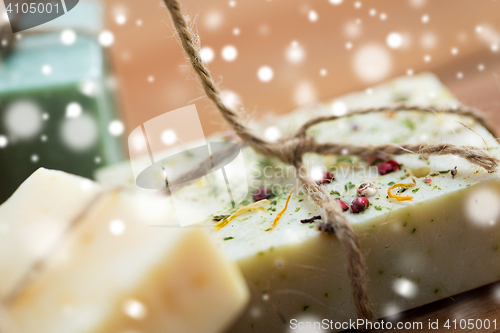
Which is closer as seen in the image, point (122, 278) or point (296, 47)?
point (122, 278)

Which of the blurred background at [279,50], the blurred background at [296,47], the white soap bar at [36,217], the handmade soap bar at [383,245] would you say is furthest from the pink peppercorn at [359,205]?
the blurred background at [296,47]

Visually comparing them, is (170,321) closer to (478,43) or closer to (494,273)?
(494,273)

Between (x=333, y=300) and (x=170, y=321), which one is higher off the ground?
(x=170, y=321)

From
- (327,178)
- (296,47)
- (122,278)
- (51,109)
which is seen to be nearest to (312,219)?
(327,178)

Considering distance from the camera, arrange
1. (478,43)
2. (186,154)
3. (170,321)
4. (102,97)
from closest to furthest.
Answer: (170,321) < (186,154) < (102,97) < (478,43)

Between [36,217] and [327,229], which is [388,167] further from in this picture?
[36,217]

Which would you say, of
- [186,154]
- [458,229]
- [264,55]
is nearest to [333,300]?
[458,229]

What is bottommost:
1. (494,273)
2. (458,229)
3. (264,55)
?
(494,273)
